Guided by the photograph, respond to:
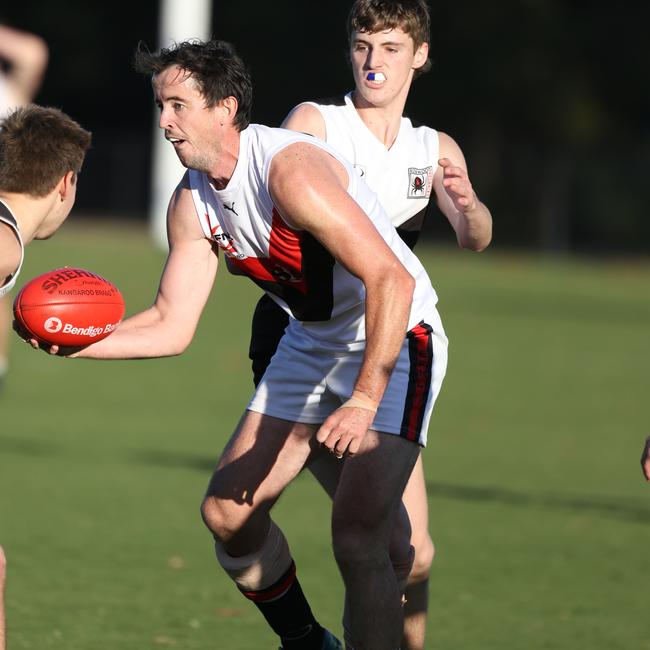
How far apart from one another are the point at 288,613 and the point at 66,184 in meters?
1.81

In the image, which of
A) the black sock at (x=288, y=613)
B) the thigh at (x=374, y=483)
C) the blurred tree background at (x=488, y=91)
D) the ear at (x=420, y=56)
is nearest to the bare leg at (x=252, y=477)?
the black sock at (x=288, y=613)

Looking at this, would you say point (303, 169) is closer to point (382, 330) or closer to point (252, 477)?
point (382, 330)

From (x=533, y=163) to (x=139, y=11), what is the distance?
1691 centimetres

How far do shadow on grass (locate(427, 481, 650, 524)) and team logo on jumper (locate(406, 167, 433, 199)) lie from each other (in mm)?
3607

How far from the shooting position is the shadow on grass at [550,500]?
8.70 m

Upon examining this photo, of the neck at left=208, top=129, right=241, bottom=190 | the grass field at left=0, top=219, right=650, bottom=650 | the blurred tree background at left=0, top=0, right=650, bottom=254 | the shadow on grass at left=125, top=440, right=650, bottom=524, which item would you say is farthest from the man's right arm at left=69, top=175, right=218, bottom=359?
the blurred tree background at left=0, top=0, right=650, bottom=254

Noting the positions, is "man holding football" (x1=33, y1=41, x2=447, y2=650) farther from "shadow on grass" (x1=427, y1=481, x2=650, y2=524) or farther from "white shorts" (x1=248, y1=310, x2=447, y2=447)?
"shadow on grass" (x1=427, y1=481, x2=650, y2=524)

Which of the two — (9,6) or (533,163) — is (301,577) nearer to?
(533,163)

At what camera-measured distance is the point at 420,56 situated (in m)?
5.63

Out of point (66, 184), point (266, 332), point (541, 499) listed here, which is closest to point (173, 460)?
point (541, 499)

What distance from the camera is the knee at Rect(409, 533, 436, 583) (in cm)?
555

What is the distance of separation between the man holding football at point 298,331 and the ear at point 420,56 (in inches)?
31.2

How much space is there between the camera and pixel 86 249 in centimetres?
2911

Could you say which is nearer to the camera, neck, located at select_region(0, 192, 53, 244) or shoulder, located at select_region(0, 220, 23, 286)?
shoulder, located at select_region(0, 220, 23, 286)
